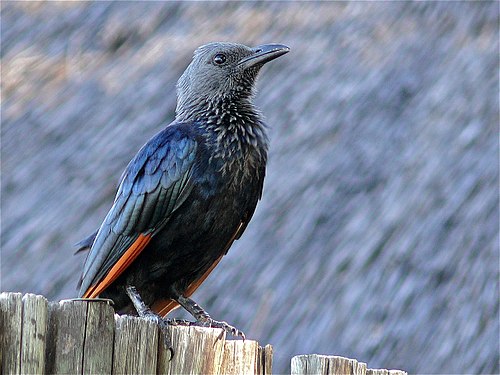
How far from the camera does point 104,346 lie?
6.77ft

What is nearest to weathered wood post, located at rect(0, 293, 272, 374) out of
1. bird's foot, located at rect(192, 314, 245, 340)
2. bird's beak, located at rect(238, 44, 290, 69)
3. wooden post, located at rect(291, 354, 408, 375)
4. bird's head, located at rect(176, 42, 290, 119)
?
wooden post, located at rect(291, 354, 408, 375)

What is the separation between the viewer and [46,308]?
6.59 feet

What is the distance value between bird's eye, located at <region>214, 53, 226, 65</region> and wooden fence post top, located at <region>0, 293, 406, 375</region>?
1.54 metres

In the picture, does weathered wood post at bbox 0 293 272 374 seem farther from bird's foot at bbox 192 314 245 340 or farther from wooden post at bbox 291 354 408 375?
bird's foot at bbox 192 314 245 340

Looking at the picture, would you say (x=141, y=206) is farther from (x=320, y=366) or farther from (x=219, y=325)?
(x=320, y=366)

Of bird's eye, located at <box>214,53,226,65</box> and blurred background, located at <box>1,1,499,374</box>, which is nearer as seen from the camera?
bird's eye, located at <box>214,53,226,65</box>

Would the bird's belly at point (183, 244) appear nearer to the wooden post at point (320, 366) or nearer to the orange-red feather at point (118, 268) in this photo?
the orange-red feather at point (118, 268)

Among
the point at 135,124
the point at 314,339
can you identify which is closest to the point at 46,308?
the point at 314,339

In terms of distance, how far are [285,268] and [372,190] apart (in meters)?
0.57

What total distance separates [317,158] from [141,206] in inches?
70.9

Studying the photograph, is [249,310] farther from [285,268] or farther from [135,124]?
[135,124]

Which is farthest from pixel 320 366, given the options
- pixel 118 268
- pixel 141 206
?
pixel 141 206

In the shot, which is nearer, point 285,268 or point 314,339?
point 314,339

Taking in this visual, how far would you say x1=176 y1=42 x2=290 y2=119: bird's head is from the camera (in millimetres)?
3498
